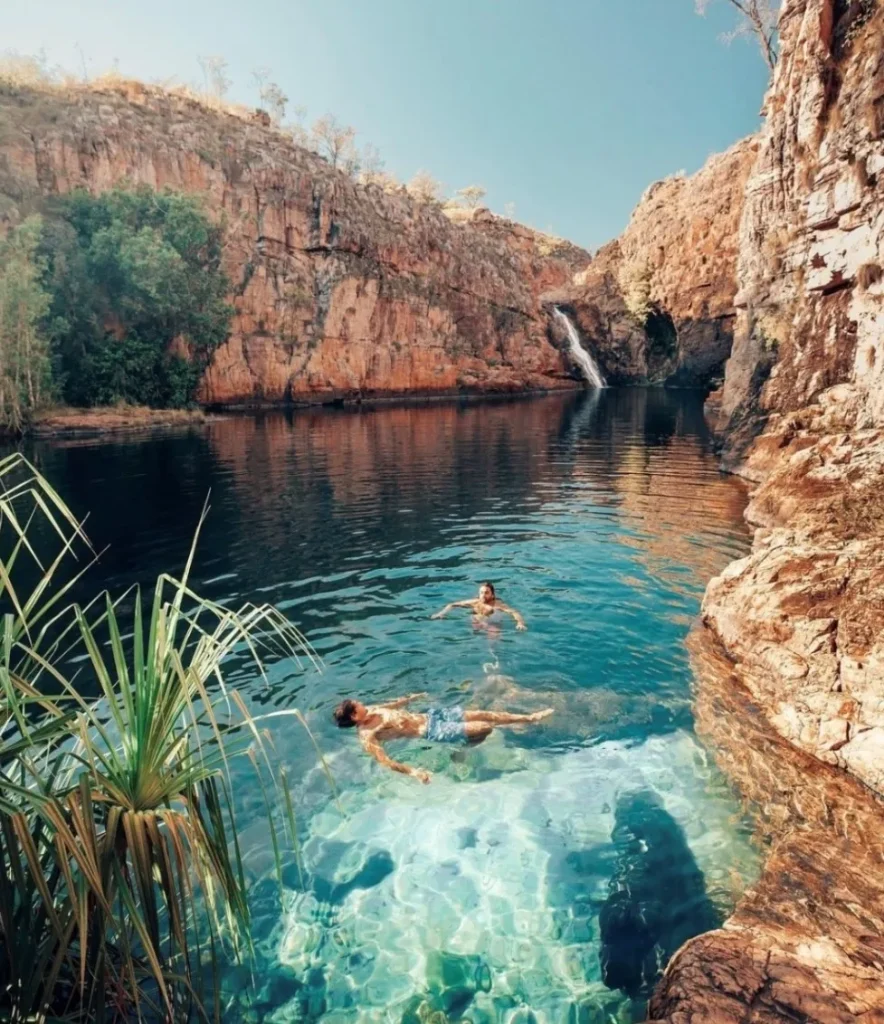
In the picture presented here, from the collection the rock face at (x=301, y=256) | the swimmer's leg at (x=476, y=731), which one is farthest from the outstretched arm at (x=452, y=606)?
the rock face at (x=301, y=256)

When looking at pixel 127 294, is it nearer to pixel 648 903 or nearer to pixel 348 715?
Answer: pixel 348 715

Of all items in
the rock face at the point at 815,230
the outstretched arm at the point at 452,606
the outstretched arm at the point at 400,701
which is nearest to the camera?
the outstretched arm at the point at 400,701

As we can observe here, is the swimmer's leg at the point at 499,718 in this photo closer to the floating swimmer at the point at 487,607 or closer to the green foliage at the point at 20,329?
Answer: the floating swimmer at the point at 487,607

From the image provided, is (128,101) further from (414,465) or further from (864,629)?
(864,629)

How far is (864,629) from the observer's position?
6848 millimetres

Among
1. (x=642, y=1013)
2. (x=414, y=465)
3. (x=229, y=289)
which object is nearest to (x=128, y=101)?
(x=229, y=289)

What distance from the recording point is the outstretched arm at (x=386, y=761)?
6562mm

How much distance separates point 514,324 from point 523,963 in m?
74.2

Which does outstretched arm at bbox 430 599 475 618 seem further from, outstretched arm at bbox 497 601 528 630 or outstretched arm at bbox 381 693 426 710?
outstretched arm at bbox 381 693 426 710

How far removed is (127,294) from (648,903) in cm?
4679

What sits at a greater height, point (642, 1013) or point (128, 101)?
point (128, 101)

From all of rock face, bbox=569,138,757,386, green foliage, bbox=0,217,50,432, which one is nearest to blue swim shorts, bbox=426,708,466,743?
green foliage, bbox=0,217,50,432

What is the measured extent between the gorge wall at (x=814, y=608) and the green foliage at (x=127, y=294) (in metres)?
37.7

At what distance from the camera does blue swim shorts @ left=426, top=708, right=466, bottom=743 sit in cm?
720
